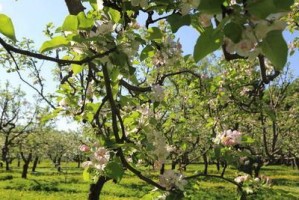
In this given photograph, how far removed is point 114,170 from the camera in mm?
2219

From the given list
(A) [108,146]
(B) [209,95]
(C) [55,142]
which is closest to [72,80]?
(B) [209,95]

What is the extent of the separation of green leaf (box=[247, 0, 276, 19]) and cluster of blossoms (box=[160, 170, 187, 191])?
172 cm

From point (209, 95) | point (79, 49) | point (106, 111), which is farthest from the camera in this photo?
point (209, 95)

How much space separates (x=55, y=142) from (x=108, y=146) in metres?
54.5

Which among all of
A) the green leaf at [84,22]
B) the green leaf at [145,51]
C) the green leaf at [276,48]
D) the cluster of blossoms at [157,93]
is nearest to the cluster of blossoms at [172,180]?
the cluster of blossoms at [157,93]

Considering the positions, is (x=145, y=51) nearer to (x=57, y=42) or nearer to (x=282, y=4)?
(x=57, y=42)

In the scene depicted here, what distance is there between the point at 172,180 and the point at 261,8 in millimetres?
1779

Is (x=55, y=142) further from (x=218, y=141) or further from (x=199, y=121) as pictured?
(x=218, y=141)

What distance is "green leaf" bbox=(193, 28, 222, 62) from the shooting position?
Answer: 998 mm

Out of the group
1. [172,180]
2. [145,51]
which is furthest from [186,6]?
[172,180]

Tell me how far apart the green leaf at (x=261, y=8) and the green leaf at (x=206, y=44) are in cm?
15

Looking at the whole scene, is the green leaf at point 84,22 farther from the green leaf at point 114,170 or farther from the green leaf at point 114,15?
the green leaf at point 114,170

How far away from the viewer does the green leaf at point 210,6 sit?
898 millimetres

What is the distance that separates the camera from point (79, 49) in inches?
67.9
